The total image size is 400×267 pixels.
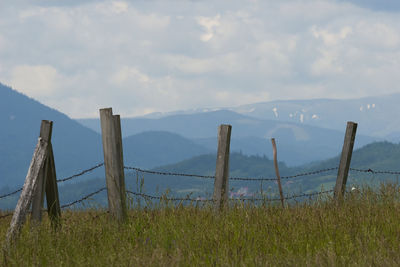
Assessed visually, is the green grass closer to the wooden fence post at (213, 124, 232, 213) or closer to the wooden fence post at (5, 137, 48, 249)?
the wooden fence post at (5, 137, 48, 249)

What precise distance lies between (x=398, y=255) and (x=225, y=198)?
392cm

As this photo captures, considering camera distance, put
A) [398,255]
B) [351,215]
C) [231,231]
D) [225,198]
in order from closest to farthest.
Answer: [398,255], [231,231], [351,215], [225,198]

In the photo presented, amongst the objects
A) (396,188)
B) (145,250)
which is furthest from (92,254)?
(396,188)

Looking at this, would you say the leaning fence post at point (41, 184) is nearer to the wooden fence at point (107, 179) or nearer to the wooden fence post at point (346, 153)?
the wooden fence at point (107, 179)

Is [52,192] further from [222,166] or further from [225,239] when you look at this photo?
[222,166]

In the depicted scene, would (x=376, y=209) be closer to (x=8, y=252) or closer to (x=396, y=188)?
(x=396, y=188)

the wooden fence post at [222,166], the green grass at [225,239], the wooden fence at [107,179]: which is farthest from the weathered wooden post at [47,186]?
the wooden fence post at [222,166]

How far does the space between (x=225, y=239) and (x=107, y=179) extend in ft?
7.49

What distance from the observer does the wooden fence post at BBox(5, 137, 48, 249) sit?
658 cm

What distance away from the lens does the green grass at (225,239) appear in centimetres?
558

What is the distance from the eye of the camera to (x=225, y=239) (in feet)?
21.0

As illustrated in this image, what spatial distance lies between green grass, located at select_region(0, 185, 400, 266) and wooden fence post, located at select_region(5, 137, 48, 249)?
0.15m

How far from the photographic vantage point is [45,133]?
6.99 metres

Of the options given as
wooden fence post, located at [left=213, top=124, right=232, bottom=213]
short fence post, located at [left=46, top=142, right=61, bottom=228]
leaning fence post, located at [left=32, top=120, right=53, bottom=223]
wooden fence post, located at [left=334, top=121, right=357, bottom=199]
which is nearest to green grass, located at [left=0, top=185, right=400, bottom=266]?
short fence post, located at [left=46, top=142, right=61, bottom=228]
